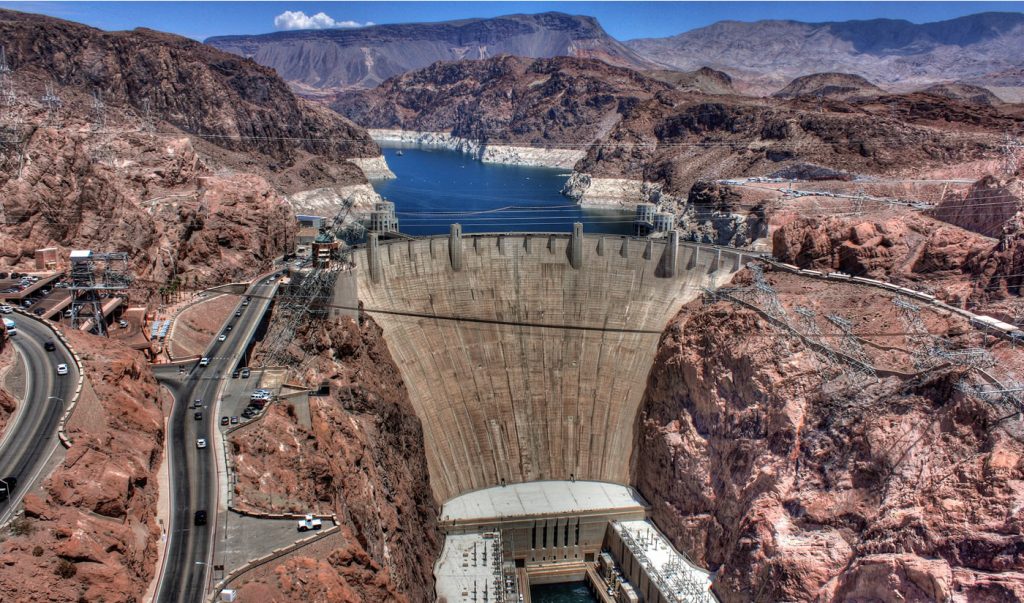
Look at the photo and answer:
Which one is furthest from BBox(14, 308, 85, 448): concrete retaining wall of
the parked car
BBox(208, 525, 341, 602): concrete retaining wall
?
the parked car

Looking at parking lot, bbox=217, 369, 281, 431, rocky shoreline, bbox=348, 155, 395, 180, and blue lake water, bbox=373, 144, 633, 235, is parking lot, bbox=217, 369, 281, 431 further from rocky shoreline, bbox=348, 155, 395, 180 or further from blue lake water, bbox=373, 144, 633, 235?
rocky shoreline, bbox=348, 155, 395, 180

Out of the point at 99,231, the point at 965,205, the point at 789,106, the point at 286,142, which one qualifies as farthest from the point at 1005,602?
the point at 286,142

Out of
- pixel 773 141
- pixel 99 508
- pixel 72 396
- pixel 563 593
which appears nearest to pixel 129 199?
pixel 72 396

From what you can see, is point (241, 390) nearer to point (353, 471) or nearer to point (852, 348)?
point (353, 471)

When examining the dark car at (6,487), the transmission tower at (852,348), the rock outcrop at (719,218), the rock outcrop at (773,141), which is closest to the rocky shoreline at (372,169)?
the rock outcrop at (773,141)

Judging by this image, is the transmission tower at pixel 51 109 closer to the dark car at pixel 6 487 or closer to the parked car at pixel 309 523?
the dark car at pixel 6 487

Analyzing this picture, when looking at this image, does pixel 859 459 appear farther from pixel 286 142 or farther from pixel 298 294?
pixel 286 142
